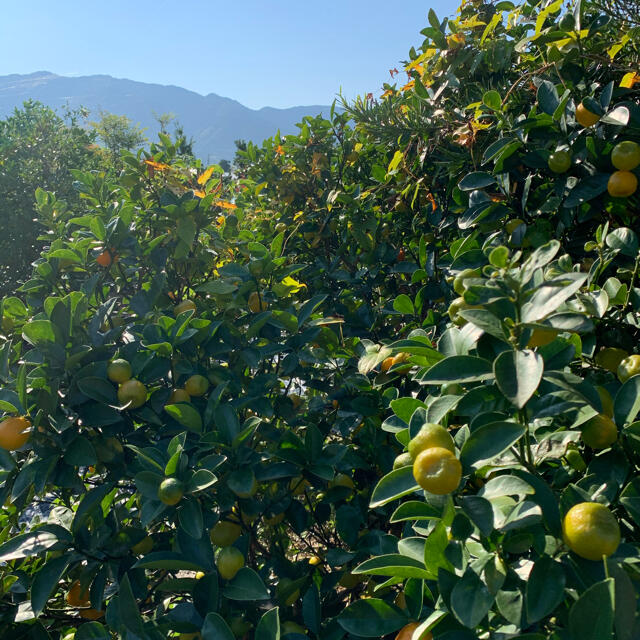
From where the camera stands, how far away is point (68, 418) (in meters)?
1.10

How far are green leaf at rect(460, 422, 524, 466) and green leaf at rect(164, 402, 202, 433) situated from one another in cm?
69

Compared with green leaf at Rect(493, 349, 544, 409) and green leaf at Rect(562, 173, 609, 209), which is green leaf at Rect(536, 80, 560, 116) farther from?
green leaf at Rect(493, 349, 544, 409)

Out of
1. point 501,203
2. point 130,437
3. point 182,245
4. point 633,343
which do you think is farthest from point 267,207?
point 633,343

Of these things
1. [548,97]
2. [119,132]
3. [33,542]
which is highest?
[119,132]

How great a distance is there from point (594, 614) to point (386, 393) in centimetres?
76

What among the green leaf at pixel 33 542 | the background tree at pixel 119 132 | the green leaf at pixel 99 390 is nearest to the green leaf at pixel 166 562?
the green leaf at pixel 33 542

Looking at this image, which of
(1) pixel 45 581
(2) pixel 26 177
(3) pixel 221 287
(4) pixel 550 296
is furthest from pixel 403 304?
(2) pixel 26 177

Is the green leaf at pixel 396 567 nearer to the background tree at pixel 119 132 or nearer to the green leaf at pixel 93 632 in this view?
the green leaf at pixel 93 632

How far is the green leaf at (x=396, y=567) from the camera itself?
71cm

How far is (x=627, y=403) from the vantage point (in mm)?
763

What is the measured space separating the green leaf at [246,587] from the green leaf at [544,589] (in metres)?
0.55

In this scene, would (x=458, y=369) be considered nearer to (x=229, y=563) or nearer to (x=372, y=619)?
(x=372, y=619)

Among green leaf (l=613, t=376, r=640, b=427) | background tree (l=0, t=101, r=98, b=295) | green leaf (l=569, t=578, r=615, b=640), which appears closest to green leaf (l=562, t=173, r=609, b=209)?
green leaf (l=613, t=376, r=640, b=427)

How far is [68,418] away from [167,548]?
17.6 inches
